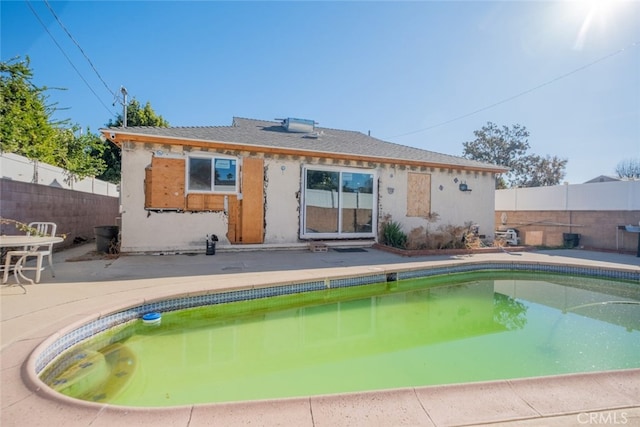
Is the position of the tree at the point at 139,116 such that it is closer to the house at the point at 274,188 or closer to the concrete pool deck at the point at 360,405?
the house at the point at 274,188

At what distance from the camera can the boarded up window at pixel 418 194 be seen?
33.9 ft

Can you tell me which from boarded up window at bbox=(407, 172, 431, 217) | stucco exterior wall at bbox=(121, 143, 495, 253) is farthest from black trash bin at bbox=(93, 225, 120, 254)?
boarded up window at bbox=(407, 172, 431, 217)

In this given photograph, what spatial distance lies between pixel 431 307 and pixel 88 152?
633 inches

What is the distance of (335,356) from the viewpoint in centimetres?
364

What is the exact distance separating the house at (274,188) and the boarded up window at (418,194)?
0.11 feet

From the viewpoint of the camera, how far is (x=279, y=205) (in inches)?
343

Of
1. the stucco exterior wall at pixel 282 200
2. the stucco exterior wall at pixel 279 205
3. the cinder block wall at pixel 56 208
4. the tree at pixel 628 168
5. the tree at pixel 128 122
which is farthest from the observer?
the tree at pixel 628 168

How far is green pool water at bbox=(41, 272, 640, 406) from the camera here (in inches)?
114

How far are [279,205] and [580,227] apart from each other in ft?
37.4

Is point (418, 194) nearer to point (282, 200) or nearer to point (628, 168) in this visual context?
point (282, 200)

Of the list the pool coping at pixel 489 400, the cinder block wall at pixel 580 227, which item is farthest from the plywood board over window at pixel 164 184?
the cinder block wall at pixel 580 227

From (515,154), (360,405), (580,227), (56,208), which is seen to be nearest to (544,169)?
(515,154)

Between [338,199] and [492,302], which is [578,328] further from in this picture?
[338,199]

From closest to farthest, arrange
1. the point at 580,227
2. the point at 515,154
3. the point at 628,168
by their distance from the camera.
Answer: the point at 580,227
the point at 515,154
the point at 628,168
